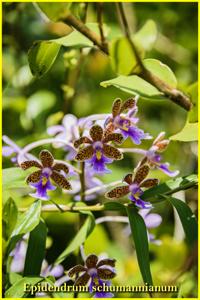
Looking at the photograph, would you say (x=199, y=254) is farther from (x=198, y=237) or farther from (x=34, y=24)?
(x=34, y=24)

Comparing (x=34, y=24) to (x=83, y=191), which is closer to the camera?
(x=83, y=191)

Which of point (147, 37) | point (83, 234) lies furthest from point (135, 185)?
point (147, 37)

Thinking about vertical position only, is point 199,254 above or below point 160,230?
below

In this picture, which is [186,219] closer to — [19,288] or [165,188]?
[165,188]

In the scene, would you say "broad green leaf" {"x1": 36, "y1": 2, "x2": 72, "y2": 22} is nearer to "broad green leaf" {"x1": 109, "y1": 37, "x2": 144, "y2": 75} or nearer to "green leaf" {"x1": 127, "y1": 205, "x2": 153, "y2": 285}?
"broad green leaf" {"x1": 109, "y1": 37, "x2": 144, "y2": 75}

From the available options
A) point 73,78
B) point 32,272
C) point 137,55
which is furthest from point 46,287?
point 73,78

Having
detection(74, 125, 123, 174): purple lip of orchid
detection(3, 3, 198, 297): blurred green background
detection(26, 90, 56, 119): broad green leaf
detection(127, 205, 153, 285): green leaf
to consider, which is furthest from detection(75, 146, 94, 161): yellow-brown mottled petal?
detection(26, 90, 56, 119): broad green leaf

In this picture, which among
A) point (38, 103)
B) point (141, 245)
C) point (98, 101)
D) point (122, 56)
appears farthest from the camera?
point (98, 101)
